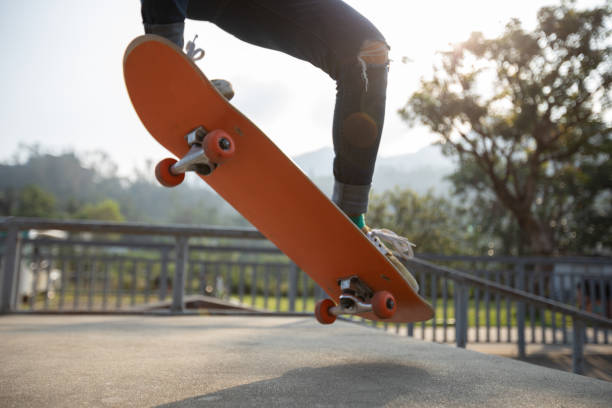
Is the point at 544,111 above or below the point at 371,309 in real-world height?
above

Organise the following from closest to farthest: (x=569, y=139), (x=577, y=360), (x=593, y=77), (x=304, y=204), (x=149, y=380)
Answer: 1. (x=149, y=380)
2. (x=304, y=204)
3. (x=577, y=360)
4. (x=593, y=77)
5. (x=569, y=139)

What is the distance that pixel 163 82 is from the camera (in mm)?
1290

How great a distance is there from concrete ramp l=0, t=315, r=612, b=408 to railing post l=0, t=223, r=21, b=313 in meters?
2.12

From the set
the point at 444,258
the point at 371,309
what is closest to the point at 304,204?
the point at 371,309

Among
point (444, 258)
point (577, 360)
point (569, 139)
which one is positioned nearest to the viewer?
point (577, 360)

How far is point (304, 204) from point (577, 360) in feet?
7.83

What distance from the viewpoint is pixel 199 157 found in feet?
3.99

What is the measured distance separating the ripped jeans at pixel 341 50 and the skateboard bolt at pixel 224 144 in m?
0.43

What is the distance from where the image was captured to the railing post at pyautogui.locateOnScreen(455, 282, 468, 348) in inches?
120

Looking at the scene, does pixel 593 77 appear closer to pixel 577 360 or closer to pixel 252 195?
pixel 577 360

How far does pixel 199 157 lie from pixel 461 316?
8.56ft

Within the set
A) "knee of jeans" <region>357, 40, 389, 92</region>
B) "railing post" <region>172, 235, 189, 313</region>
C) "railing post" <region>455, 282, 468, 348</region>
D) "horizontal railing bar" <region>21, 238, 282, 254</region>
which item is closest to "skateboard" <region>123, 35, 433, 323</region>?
"knee of jeans" <region>357, 40, 389, 92</region>

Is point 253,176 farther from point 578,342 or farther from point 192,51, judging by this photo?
point 578,342

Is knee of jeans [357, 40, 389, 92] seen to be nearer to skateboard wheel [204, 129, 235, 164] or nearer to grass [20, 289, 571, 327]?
skateboard wheel [204, 129, 235, 164]
